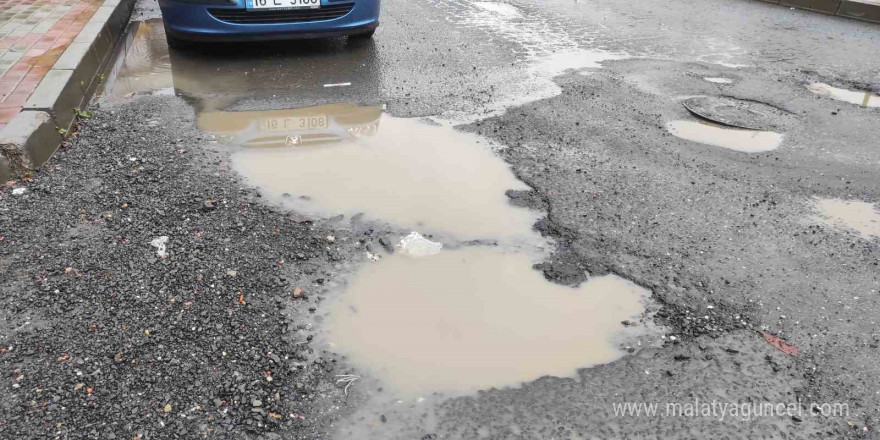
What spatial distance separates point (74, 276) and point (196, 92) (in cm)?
279

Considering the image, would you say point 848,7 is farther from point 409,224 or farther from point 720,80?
point 409,224

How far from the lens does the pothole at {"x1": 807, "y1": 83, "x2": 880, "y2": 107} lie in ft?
18.8

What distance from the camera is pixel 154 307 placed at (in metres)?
2.68

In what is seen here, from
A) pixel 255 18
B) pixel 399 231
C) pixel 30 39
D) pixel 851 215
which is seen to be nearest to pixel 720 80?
pixel 851 215

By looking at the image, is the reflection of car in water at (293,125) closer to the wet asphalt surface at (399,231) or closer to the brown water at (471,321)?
the wet asphalt surface at (399,231)

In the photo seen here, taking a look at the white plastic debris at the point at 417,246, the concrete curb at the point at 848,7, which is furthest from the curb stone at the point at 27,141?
the concrete curb at the point at 848,7

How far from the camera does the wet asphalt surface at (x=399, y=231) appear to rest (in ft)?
7.45

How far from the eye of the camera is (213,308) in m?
2.70

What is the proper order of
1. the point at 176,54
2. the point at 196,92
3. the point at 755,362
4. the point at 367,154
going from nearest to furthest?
the point at 755,362, the point at 367,154, the point at 196,92, the point at 176,54

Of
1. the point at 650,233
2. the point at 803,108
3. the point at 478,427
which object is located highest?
the point at 803,108

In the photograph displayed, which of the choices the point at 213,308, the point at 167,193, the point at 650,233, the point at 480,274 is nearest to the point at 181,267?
the point at 213,308

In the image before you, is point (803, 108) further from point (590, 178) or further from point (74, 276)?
point (74, 276)

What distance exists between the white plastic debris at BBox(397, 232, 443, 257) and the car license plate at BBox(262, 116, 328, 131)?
173 centimetres

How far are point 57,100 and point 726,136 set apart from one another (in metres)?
5.03
